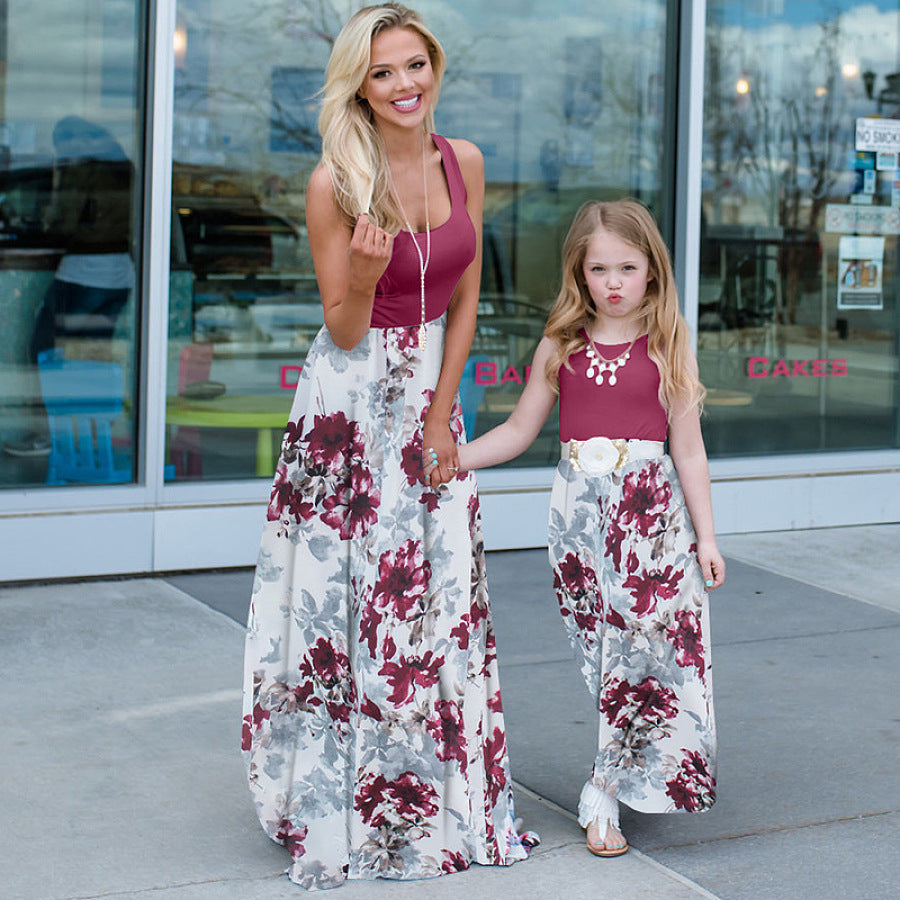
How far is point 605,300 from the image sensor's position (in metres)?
3.46

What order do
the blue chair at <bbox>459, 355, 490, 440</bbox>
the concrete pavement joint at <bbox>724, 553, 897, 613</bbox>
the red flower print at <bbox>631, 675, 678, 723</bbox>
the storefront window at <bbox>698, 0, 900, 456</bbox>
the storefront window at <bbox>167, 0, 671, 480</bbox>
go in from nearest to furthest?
1. the red flower print at <bbox>631, 675, 678, 723</bbox>
2. the concrete pavement joint at <bbox>724, 553, 897, 613</bbox>
3. the storefront window at <bbox>167, 0, 671, 480</bbox>
4. the blue chair at <bbox>459, 355, 490, 440</bbox>
5. the storefront window at <bbox>698, 0, 900, 456</bbox>

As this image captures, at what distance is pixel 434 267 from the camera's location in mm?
3299

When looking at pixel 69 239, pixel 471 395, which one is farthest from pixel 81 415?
pixel 471 395

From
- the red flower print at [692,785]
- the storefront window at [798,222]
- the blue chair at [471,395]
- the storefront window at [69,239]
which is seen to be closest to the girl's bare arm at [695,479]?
the red flower print at [692,785]

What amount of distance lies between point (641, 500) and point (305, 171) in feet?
11.9

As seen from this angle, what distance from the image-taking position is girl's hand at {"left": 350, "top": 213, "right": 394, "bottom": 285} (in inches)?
117

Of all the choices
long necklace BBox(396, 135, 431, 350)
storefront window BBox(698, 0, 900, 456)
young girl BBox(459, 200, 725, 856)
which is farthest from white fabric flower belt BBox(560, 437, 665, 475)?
storefront window BBox(698, 0, 900, 456)

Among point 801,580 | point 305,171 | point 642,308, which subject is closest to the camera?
point 642,308

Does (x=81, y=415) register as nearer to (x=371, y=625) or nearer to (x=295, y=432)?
(x=295, y=432)

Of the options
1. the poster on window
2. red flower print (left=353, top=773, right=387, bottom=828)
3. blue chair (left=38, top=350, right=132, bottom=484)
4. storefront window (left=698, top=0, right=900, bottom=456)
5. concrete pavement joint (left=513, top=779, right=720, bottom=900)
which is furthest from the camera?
the poster on window

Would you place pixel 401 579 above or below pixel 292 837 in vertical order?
above

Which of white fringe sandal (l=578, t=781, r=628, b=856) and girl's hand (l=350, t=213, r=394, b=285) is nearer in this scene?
girl's hand (l=350, t=213, r=394, b=285)

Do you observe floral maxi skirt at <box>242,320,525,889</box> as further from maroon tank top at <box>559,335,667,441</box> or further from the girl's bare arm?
the girl's bare arm

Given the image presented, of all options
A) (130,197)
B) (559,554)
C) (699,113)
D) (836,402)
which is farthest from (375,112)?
(836,402)
